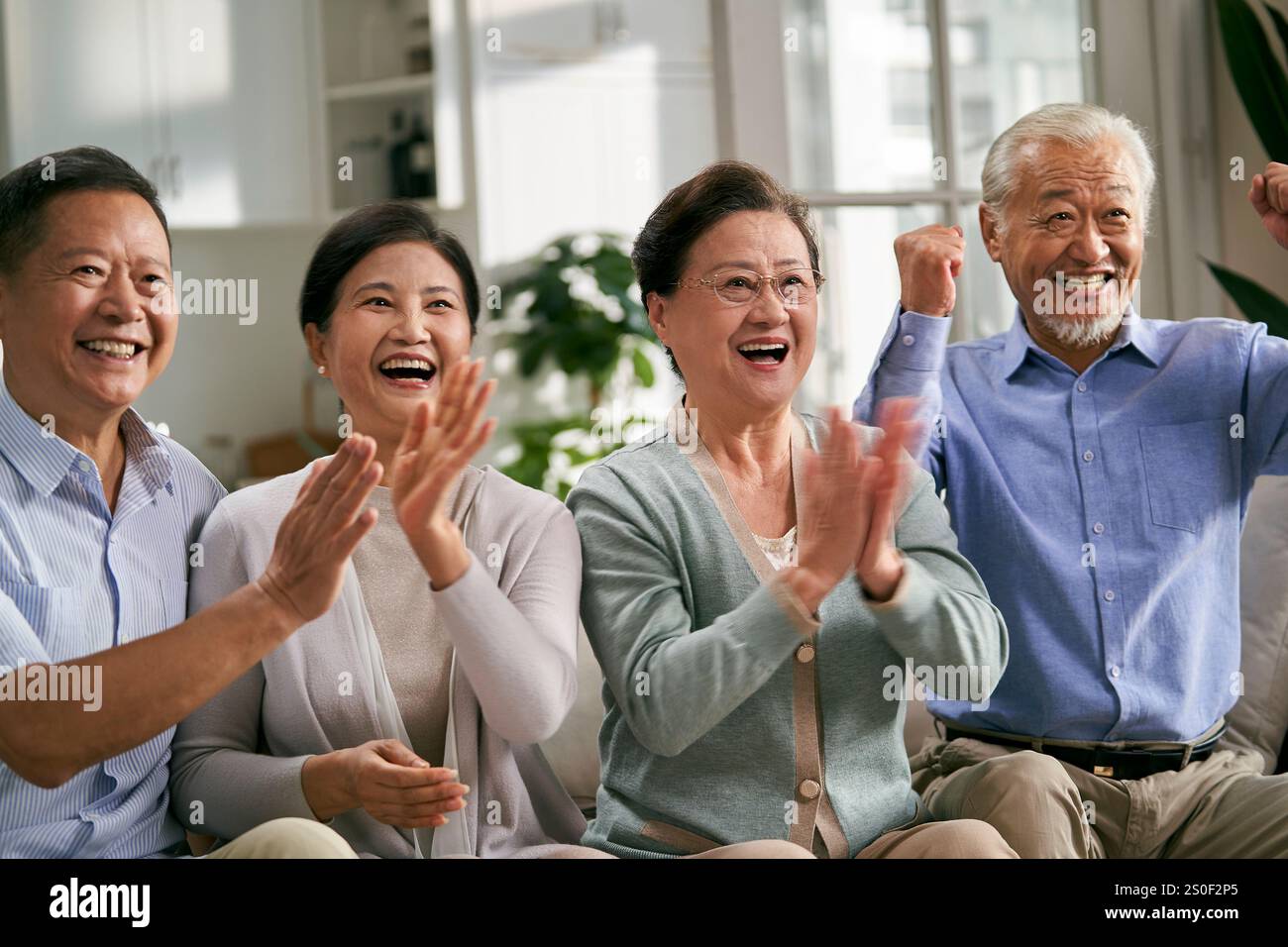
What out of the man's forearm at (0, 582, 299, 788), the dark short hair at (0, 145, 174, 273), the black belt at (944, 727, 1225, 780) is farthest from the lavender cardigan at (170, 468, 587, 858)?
the black belt at (944, 727, 1225, 780)

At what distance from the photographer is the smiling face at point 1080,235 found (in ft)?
5.28

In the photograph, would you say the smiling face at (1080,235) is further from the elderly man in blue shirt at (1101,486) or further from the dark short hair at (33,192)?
the dark short hair at (33,192)

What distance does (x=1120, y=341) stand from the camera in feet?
5.43

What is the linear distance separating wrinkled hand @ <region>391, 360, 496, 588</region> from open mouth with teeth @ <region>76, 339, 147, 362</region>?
1.11 feet

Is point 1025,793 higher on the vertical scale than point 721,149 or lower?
lower

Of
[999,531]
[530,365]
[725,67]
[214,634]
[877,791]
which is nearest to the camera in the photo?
[214,634]

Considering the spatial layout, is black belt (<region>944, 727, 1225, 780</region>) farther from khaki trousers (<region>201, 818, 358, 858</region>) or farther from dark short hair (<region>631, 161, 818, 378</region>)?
khaki trousers (<region>201, 818, 358, 858</region>)

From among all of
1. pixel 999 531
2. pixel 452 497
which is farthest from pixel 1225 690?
pixel 452 497

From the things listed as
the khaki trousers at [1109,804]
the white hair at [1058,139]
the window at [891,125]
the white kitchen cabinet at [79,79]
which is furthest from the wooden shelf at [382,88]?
the khaki trousers at [1109,804]

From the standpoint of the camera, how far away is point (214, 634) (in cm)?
126

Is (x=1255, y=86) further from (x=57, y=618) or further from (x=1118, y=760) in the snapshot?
(x=57, y=618)
